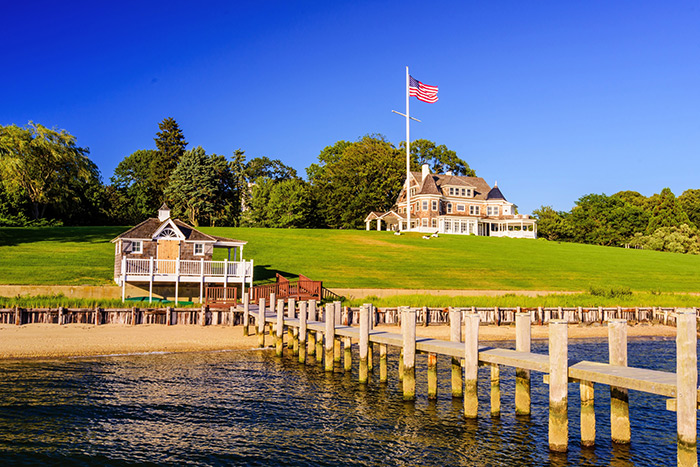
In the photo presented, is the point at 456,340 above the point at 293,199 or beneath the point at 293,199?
beneath

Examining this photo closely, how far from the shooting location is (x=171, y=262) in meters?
36.8

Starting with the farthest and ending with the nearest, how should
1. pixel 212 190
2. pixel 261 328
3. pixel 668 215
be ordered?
pixel 668 215
pixel 212 190
pixel 261 328

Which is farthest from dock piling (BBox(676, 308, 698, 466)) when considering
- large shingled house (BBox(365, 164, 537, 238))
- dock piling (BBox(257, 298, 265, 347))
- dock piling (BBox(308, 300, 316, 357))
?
large shingled house (BBox(365, 164, 537, 238))

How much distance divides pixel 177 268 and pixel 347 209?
61889 mm

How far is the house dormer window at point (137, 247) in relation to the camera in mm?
37875

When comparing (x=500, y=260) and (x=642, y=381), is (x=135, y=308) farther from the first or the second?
(x=500, y=260)

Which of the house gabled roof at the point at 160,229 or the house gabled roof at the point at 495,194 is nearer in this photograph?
the house gabled roof at the point at 160,229

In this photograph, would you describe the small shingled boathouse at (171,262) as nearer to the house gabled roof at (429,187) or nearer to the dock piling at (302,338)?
the dock piling at (302,338)

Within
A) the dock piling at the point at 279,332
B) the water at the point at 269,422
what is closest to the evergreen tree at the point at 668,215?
the dock piling at the point at 279,332

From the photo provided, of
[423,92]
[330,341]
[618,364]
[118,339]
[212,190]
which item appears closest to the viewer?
[618,364]

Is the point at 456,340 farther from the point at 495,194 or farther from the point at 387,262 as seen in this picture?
the point at 495,194

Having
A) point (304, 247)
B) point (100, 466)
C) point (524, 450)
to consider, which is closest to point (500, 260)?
point (304, 247)

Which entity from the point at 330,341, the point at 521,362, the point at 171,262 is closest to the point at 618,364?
the point at 521,362

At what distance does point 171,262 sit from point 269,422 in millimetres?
24018
